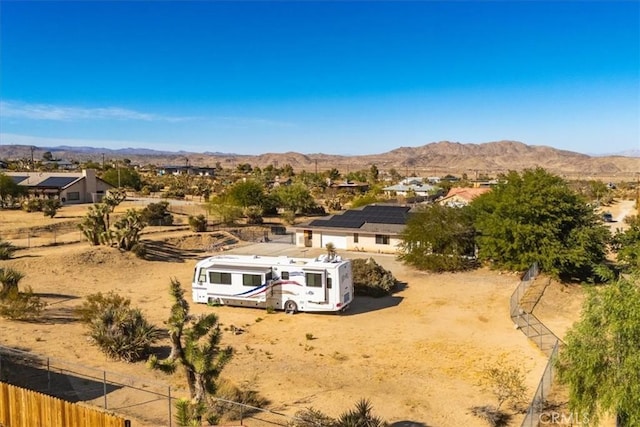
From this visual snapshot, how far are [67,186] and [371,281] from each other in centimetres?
5335

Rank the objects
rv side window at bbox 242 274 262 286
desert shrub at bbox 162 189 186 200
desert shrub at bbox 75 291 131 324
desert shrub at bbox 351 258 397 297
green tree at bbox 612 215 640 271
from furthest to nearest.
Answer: desert shrub at bbox 162 189 186 200 → green tree at bbox 612 215 640 271 → desert shrub at bbox 351 258 397 297 → rv side window at bbox 242 274 262 286 → desert shrub at bbox 75 291 131 324

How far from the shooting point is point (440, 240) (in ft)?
121

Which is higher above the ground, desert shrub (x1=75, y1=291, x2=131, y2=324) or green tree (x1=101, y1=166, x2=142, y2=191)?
green tree (x1=101, y1=166, x2=142, y2=191)

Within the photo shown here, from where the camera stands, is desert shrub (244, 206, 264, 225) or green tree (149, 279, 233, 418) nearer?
green tree (149, 279, 233, 418)

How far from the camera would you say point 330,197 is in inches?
3413

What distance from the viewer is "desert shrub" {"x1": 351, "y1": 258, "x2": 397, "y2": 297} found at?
29.8 metres

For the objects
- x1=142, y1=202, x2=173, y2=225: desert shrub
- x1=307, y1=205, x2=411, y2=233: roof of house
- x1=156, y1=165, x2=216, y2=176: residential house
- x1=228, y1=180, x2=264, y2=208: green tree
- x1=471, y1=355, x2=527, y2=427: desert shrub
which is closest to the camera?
x1=471, y1=355, x2=527, y2=427: desert shrub

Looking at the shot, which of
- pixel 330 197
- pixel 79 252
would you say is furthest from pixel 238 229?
pixel 330 197

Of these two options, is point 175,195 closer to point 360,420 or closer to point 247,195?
point 247,195

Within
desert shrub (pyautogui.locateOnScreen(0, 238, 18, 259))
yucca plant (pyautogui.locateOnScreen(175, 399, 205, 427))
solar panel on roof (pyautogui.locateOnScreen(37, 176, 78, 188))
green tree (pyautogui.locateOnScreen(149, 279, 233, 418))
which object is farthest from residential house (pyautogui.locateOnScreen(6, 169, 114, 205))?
yucca plant (pyautogui.locateOnScreen(175, 399, 205, 427))

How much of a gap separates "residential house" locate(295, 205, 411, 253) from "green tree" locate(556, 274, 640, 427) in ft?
89.5

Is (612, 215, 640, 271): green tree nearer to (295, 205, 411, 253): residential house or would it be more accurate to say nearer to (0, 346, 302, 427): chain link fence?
(295, 205, 411, 253): residential house

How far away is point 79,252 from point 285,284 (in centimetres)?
1757

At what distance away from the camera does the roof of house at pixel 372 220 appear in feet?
139
